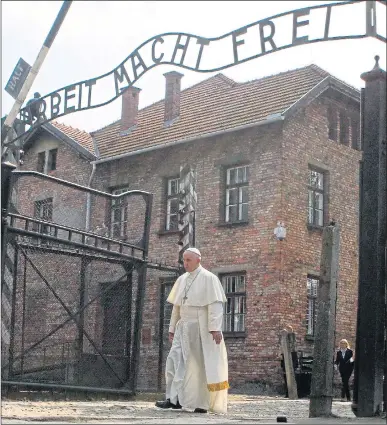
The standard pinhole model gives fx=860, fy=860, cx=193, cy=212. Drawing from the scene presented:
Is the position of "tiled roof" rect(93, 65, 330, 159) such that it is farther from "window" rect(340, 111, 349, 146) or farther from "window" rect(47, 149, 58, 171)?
"window" rect(47, 149, 58, 171)

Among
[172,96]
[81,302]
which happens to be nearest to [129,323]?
[81,302]

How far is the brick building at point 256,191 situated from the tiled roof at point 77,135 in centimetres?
63

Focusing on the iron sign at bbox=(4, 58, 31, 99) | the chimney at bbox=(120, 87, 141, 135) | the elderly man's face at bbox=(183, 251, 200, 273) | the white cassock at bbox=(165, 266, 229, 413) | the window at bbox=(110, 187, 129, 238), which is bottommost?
the white cassock at bbox=(165, 266, 229, 413)

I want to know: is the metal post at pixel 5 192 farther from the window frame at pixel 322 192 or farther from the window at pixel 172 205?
the window at pixel 172 205

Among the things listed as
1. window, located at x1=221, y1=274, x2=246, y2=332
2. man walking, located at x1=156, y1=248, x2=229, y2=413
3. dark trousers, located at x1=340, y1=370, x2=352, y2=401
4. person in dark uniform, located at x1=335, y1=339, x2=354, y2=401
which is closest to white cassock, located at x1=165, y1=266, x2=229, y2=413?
man walking, located at x1=156, y1=248, x2=229, y2=413

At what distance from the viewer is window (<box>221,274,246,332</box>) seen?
22.8 metres

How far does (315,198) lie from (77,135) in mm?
9301

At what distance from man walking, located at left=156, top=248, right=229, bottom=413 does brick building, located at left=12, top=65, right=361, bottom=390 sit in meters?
10.7

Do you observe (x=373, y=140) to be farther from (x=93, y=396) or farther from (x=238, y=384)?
(x=238, y=384)

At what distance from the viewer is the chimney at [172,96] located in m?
27.1

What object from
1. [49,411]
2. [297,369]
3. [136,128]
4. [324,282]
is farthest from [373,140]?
[136,128]

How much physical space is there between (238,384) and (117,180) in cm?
796

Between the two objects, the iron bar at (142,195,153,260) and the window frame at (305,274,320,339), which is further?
the window frame at (305,274,320,339)

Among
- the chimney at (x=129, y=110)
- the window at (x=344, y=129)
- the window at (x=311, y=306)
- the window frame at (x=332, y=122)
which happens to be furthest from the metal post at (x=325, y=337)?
the chimney at (x=129, y=110)
